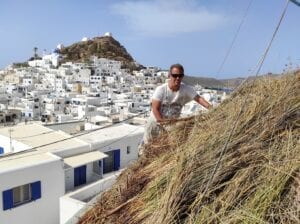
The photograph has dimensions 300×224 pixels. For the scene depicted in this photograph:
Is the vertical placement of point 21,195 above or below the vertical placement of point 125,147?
below

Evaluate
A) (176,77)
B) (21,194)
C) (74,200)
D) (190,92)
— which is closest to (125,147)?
(21,194)

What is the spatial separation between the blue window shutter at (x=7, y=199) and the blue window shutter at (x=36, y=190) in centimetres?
77

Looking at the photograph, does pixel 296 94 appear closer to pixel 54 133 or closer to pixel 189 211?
pixel 189 211

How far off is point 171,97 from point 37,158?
9111 mm

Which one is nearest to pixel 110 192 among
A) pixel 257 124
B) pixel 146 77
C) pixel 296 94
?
pixel 257 124

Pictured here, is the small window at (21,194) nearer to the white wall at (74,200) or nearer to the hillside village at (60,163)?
the hillside village at (60,163)

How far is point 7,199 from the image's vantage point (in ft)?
37.9

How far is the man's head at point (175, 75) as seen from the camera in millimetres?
4492

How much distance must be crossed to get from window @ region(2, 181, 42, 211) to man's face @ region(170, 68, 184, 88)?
28.4 feet

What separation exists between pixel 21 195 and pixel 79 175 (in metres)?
2.89

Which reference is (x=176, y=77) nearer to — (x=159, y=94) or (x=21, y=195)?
(x=159, y=94)

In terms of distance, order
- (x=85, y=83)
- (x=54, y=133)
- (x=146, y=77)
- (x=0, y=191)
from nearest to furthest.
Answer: (x=0, y=191) < (x=54, y=133) < (x=85, y=83) < (x=146, y=77)

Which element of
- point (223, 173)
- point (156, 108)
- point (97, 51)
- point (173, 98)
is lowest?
point (223, 173)

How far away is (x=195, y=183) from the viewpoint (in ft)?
8.72
